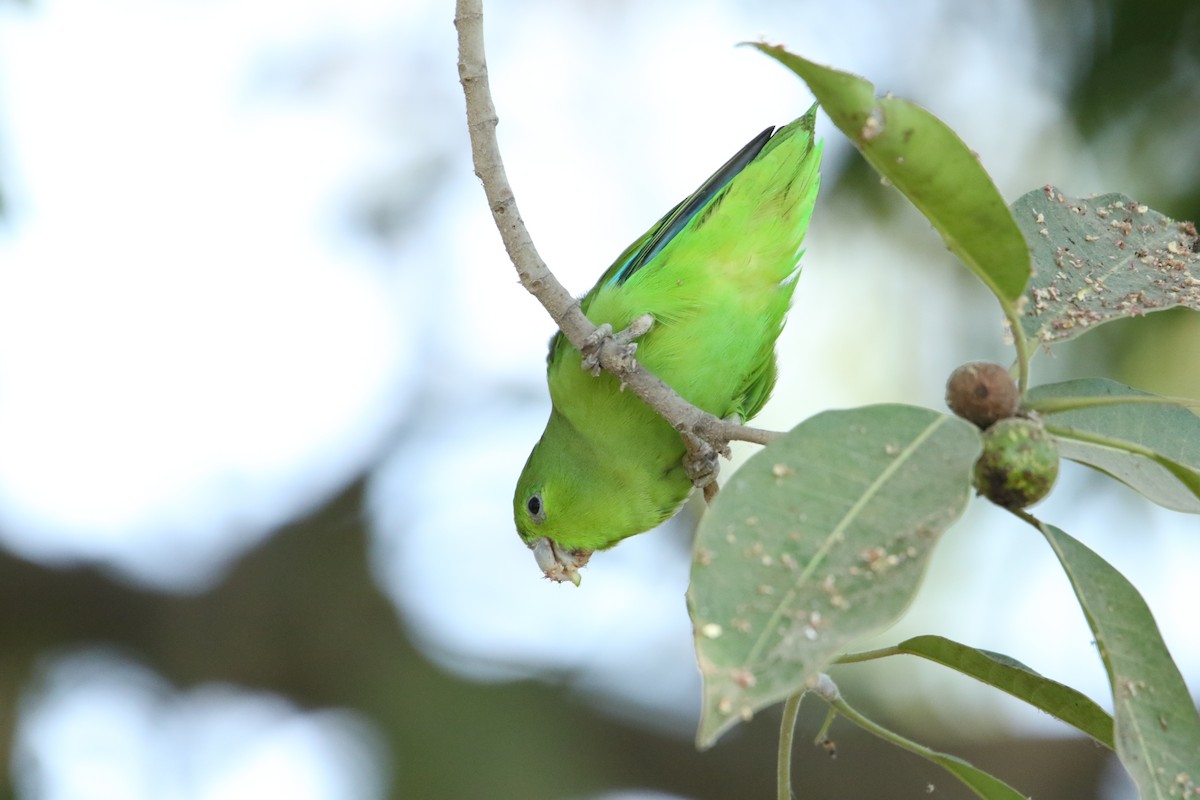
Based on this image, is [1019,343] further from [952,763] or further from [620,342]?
[620,342]

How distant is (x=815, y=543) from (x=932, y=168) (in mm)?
549

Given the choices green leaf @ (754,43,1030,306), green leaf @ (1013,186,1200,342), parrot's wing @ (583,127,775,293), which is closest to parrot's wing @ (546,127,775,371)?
parrot's wing @ (583,127,775,293)

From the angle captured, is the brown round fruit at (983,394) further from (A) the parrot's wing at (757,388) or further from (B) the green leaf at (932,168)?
(A) the parrot's wing at (757,388)

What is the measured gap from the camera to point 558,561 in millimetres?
3682

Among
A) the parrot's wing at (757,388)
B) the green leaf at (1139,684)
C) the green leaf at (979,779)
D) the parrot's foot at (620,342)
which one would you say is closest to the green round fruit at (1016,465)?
the green leaf at (1139,684)

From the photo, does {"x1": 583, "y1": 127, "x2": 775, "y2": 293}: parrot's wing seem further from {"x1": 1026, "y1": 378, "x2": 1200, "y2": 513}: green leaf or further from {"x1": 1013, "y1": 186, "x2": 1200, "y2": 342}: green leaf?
{"x1": 1026, "y1": 378, "x2": 1200, "y2": 513}: green leaf

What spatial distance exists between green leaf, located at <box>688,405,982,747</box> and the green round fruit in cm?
5

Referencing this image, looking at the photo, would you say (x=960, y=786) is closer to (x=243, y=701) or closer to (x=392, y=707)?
(x=392, y=707)

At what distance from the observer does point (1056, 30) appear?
4.63 meters

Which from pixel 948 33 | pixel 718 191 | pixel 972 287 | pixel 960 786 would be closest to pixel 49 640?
pixel 718 191

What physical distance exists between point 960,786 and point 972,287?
2.36 m

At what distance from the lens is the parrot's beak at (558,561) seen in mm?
3656

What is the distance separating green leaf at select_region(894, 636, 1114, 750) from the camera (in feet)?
6.29

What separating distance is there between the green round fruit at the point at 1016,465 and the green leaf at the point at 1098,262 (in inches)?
16.6
